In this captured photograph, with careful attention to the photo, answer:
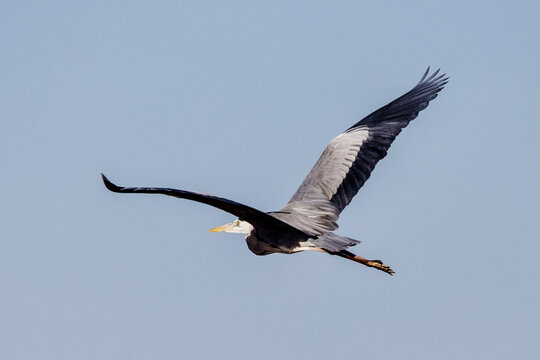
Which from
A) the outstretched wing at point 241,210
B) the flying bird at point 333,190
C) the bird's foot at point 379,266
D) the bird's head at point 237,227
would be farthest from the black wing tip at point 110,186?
the bird's foot at point 379,266

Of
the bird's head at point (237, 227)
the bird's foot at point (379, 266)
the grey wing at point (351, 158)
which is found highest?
the grey wing at point (351, 158)

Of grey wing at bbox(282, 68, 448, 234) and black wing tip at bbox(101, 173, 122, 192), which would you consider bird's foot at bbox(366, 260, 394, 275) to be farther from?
black wing tip at bbox(101, 173, 122, 192)

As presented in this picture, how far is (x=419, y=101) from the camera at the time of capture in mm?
15164

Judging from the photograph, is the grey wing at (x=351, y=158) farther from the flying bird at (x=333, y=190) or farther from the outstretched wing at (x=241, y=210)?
the outstretched wing at (x=241, y=210)

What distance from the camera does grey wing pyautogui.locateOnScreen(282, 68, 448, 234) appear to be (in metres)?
14.0

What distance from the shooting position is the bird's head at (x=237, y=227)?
13.7m

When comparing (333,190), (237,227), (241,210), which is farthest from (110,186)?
(333,190)

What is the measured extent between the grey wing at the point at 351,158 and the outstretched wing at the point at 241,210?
831mm

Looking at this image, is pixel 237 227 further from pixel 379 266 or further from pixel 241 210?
pixel 241 210

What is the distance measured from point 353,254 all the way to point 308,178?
1528 millimetres

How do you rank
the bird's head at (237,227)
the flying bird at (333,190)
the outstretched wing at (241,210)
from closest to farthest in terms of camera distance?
the outstretched wing at (241,210) < the flying bird at (333,190) < the bird's head at (237,227)

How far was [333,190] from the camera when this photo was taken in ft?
47.0

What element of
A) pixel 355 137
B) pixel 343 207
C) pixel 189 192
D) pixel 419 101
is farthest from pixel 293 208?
pixel 189 192

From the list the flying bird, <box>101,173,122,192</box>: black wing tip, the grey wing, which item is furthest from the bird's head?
<box>101,173,122,192</box>: black wing tip
